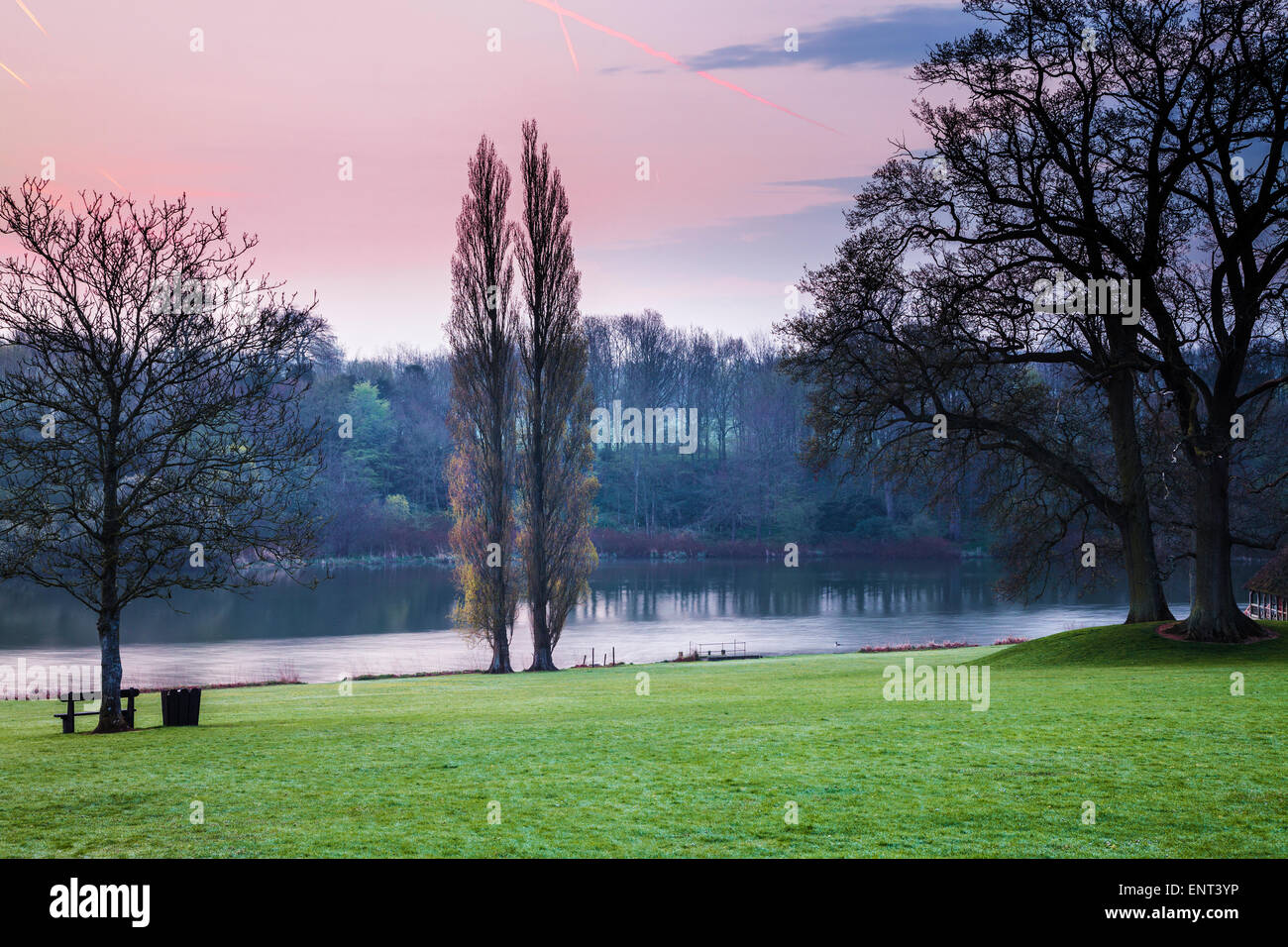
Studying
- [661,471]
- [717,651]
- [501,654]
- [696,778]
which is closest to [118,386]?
[696,778]

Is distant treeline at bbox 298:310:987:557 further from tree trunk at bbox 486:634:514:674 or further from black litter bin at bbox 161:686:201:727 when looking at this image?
black litter bin at bbox 161:686:201:727

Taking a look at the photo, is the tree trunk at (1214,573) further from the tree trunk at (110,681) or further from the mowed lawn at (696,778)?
the tree trunk at (110,681)

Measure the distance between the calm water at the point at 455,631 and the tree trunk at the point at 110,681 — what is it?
17.4 m

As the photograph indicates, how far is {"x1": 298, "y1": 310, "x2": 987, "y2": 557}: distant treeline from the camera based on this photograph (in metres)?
93.9

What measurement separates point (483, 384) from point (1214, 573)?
24160mm

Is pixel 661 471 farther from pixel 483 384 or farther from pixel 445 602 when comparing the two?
pixel 483 384

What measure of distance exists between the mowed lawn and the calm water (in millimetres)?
20901

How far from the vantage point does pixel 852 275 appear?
2695cm

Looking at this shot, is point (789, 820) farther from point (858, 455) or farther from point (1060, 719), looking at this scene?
point (858, 455)

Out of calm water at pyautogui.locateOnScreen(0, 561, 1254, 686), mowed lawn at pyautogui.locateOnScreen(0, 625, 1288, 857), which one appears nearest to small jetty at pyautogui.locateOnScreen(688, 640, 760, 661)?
calm water at pyautogui.locateOnScreen(0, 561, 1254, 686)

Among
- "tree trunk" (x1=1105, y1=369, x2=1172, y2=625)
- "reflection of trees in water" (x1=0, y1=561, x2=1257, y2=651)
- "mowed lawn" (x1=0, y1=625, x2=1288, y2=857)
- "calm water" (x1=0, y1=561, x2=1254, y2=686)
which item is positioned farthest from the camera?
"reflection of trees in water" (x1=0, y1=561, x2=1257, y2=651)

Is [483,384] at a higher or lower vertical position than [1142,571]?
higher

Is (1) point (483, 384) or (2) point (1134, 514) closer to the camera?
(2) point (1134, 514)

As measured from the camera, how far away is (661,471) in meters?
109
